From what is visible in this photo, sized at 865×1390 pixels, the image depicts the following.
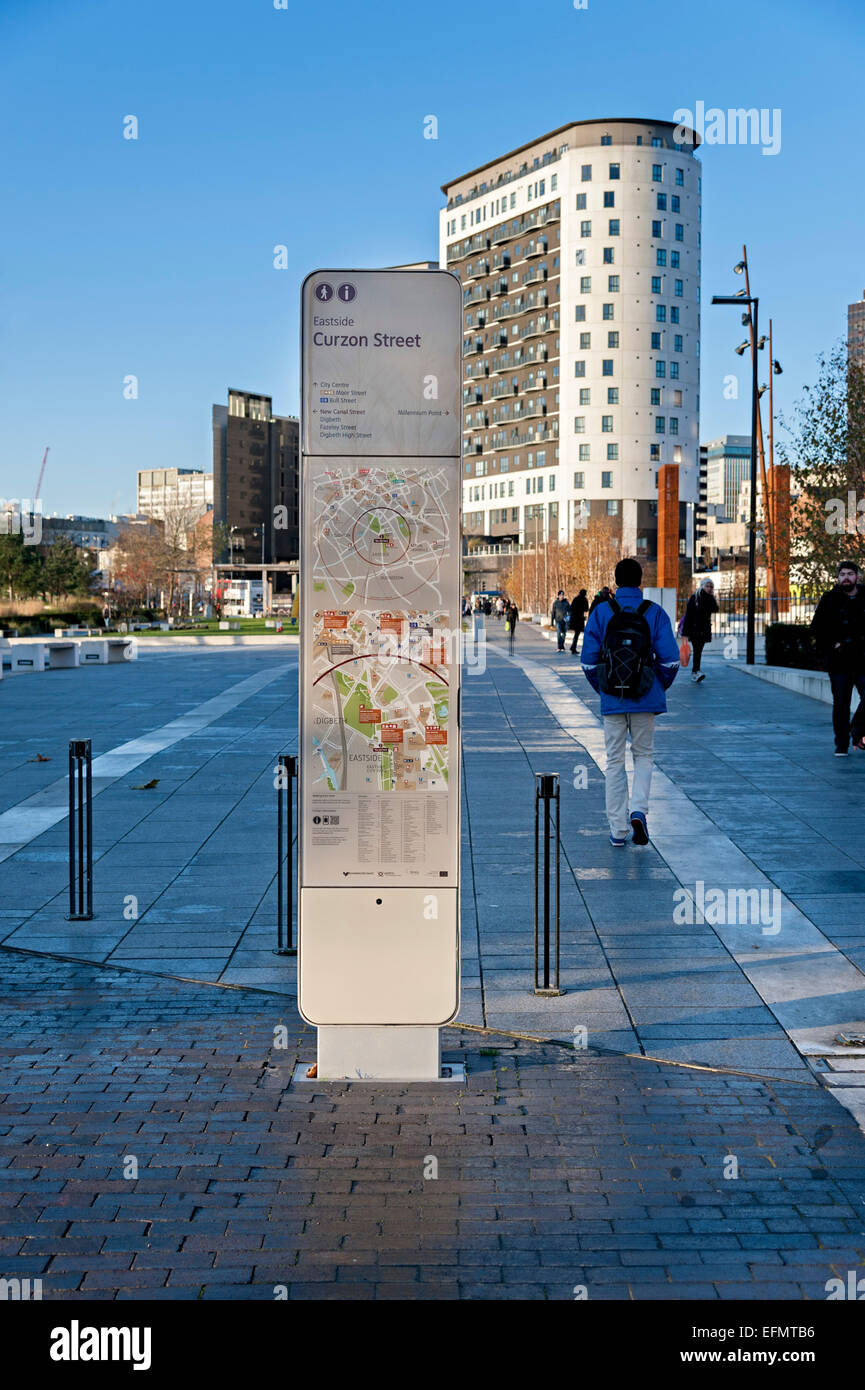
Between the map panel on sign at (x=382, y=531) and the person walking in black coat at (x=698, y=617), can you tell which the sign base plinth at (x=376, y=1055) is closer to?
the map panel on sign at (x=382, y=531)

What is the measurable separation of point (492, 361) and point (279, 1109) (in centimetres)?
10969

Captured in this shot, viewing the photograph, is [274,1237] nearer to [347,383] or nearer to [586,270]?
[347,383]

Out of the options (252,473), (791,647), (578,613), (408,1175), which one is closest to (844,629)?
(408,1175)

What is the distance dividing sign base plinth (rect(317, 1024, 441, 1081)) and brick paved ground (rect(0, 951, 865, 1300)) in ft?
0.32

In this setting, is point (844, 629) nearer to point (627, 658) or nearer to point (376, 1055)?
point (627, 658)

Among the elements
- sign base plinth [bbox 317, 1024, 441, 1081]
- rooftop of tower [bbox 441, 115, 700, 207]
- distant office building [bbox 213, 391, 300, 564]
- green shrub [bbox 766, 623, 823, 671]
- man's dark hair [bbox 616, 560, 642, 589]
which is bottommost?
sign base plinth [bbox 317, 1024, 441, 1081]

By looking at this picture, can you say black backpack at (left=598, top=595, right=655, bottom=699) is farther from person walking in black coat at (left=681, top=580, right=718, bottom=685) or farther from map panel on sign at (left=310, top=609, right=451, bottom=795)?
person walking in black coat at (left=681, top=580, right=718, bottom=685)

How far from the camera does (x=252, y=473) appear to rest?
448 ft

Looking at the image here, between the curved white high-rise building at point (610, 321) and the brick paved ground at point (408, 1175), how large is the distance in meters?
91.6

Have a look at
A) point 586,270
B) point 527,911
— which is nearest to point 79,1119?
point 527,911

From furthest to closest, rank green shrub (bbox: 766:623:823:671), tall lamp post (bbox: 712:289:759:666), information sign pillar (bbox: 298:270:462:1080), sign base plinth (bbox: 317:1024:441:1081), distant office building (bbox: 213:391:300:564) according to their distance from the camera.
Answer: distant office building (bbox: 213:391:300:564) < tall lamp post (bbox: 712:289:759:666) < green shrub (bbox: 766:623:823:671) < sign base plinth (bbox: 317:1024:441:1081) < information sign pillar (bbox: 298:270:462:1080)

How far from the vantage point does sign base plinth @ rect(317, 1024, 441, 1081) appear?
209 inches

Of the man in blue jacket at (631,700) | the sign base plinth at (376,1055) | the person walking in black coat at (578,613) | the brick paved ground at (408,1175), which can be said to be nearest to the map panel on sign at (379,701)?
the sign base plinth at (376,1055)

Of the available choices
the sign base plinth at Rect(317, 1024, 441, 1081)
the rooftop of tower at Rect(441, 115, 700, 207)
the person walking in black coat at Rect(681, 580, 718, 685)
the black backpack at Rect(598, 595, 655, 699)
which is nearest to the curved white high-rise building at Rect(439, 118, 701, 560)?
the rooftop of tower at Rect(441, 115, 700, 207)
